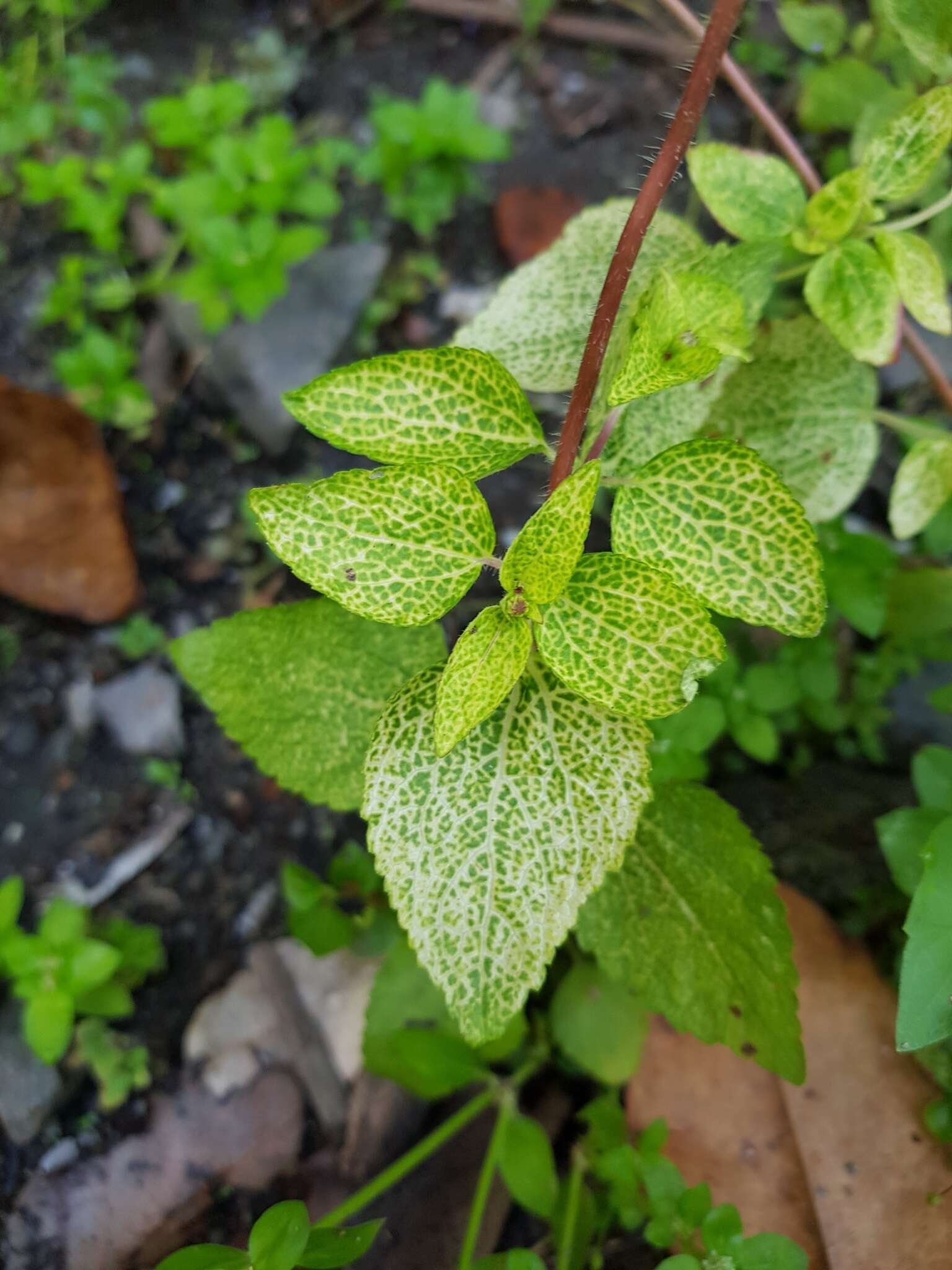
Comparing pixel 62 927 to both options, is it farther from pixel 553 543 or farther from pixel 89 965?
pixel 553 543

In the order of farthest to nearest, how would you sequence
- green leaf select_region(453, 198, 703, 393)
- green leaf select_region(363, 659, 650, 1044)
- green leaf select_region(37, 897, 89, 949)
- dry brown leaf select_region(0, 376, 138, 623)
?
1. dry brown leaf select_region(0, 376, 138, 623)
2. green leaf select_region(37, 897, 89, 949)
3. green leaf select_region(453, 198, 703, 393)
4. green leaf select_region(363, 659, 650, 1044)

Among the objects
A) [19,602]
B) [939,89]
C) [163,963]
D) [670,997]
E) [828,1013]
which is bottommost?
[163,963]

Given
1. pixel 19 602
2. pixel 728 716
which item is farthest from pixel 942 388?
pixel 19 602

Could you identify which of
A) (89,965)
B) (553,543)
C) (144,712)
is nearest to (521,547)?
(553,543)

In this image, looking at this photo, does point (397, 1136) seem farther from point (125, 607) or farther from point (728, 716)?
point (125, 607)

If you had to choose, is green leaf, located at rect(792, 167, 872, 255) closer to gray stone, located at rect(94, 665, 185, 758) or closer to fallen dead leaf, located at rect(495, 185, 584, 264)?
fallen dead leaf, located at rect(495, 185, 584, 264)

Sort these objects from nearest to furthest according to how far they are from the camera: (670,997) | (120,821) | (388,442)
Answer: (388,442), (670,997), (120,821)

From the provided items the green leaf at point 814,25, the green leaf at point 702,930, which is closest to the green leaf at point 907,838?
the green leaf at point 702,930

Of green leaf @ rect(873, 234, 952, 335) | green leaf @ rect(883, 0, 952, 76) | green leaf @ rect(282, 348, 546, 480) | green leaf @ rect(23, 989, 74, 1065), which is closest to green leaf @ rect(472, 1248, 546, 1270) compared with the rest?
green leaf @ rect(23, 989, 74, 1065)
